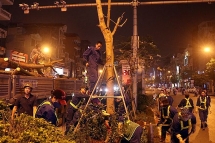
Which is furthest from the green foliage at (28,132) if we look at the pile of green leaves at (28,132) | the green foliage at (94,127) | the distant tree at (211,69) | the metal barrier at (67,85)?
the distant tree at (211,69)

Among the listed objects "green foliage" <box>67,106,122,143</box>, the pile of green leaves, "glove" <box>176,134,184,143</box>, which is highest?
the pile of green leaves

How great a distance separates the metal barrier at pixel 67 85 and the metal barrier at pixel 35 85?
0.73 meters

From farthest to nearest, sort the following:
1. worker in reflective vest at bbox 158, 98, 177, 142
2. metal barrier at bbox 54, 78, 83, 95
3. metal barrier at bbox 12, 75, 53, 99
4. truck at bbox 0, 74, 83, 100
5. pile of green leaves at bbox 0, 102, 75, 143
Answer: metal barrier at bbox 54, 78, 83, 95 < worker in reflective vest at bbox 158, 98, 177, 142 < metal barrier at bbox 12, 75, 53, 99 < truck at bbox 0, 74, 83, 100 < pile of green leaves at bbox 0, 102, 75, 143

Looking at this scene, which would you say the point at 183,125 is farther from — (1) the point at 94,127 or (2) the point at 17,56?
(2) the point at 17,56

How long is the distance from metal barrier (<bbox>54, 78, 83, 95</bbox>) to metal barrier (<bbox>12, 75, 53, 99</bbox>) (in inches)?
28.9

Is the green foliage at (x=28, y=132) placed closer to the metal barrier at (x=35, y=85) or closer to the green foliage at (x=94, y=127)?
the green foliage at (x=94, y=127)

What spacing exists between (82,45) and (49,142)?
66.1m

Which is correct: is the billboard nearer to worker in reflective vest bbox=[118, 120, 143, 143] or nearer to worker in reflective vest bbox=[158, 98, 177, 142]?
worker in reflective vest bbox=[158, 98, 177, 142]

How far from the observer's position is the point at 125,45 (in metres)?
28.5

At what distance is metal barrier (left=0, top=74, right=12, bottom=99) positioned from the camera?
6941mm

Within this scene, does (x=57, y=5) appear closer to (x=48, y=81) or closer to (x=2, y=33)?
(x=48, y=81)

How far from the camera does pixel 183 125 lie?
6.75 m

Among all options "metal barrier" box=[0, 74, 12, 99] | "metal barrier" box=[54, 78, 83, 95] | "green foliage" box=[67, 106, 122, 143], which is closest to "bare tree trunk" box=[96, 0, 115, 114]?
"green foliage" box=[67, 106, 122, 143]

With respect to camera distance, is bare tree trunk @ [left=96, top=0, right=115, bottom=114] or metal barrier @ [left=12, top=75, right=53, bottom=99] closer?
metal barrier @ [left=12, top=75, right=53, bottom=99]
